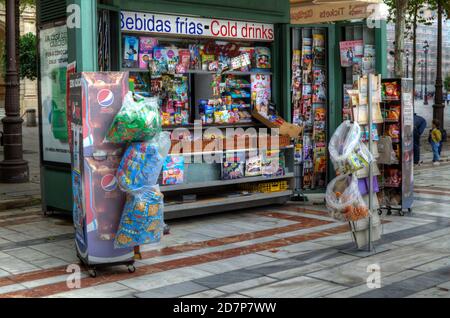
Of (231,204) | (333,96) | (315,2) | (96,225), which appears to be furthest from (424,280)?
(315,2)

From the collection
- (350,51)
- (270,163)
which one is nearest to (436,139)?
(350,51)

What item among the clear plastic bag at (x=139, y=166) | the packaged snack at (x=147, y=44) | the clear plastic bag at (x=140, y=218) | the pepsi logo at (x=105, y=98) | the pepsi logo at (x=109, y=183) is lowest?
the clear plastic bag at (x=140, y=218)

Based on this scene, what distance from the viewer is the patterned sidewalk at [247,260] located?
5.76 meters

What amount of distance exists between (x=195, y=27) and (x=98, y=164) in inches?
167

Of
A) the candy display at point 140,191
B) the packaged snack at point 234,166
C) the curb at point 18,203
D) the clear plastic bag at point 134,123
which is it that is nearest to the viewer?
the clear plastic bag at point 134,123

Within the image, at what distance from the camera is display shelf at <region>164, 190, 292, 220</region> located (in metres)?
8.98

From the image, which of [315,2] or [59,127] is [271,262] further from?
[315,2]

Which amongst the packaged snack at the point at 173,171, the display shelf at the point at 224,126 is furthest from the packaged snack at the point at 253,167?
the packaged snack at the point at 173,171

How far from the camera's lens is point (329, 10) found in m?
11.0

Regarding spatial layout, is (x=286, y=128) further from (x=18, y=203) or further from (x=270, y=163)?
(x=18, y=203)

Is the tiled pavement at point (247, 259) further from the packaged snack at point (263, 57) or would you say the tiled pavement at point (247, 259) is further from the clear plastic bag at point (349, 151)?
the packaged snack at point (263, 57)

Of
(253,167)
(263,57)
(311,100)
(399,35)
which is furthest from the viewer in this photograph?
(399,35)

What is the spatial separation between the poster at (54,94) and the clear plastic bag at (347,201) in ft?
13.1

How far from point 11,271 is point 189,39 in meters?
4.98
